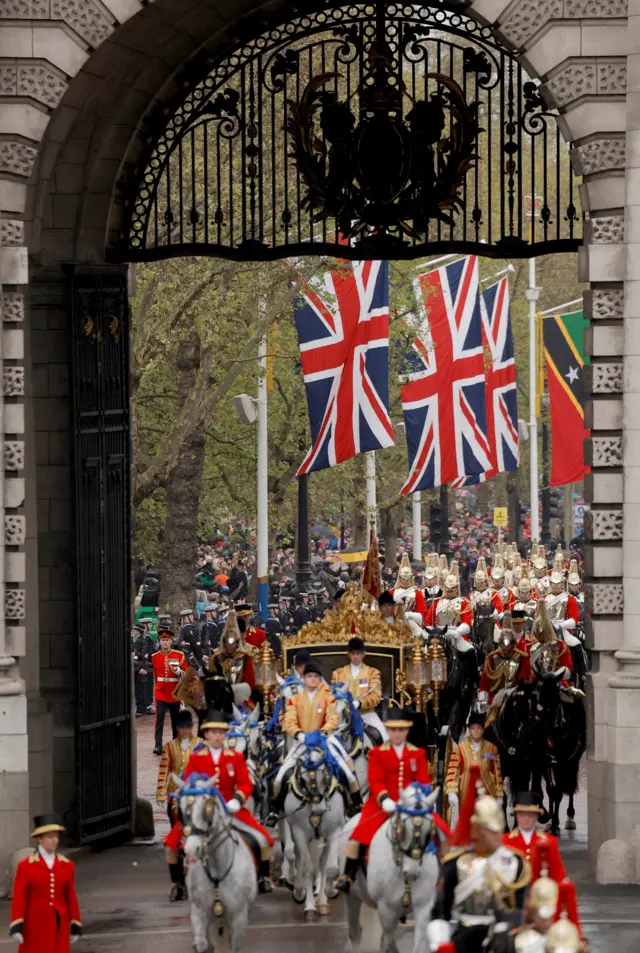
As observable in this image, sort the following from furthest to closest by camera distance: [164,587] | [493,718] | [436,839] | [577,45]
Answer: [164,587] → [493,718] → [577,45] → [436,839]

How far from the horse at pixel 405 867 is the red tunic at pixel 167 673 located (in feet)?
47.5

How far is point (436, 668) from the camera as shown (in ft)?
89.1

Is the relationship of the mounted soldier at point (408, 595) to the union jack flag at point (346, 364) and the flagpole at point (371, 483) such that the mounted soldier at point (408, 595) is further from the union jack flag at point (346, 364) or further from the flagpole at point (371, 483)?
the flagpole at point (371, 483)

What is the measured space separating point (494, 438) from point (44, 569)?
18.7 m

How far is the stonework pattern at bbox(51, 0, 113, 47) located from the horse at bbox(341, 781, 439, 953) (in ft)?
29.3

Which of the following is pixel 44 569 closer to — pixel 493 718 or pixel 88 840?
pixel 88 840

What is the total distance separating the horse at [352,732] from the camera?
22.7 meters

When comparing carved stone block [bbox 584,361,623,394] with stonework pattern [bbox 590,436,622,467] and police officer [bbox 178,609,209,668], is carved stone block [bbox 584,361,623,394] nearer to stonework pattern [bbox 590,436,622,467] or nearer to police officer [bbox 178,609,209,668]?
stonework pattern [bbox 590,436,622,467]

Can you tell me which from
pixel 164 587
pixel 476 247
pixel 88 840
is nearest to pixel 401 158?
pixel 476 247

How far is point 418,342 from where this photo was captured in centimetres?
4369

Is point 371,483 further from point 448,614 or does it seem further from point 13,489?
point 13,489

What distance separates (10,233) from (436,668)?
25.2 feet

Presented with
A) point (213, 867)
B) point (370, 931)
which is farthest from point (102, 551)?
point (213, 867)

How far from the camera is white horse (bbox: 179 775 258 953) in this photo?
698 inches
